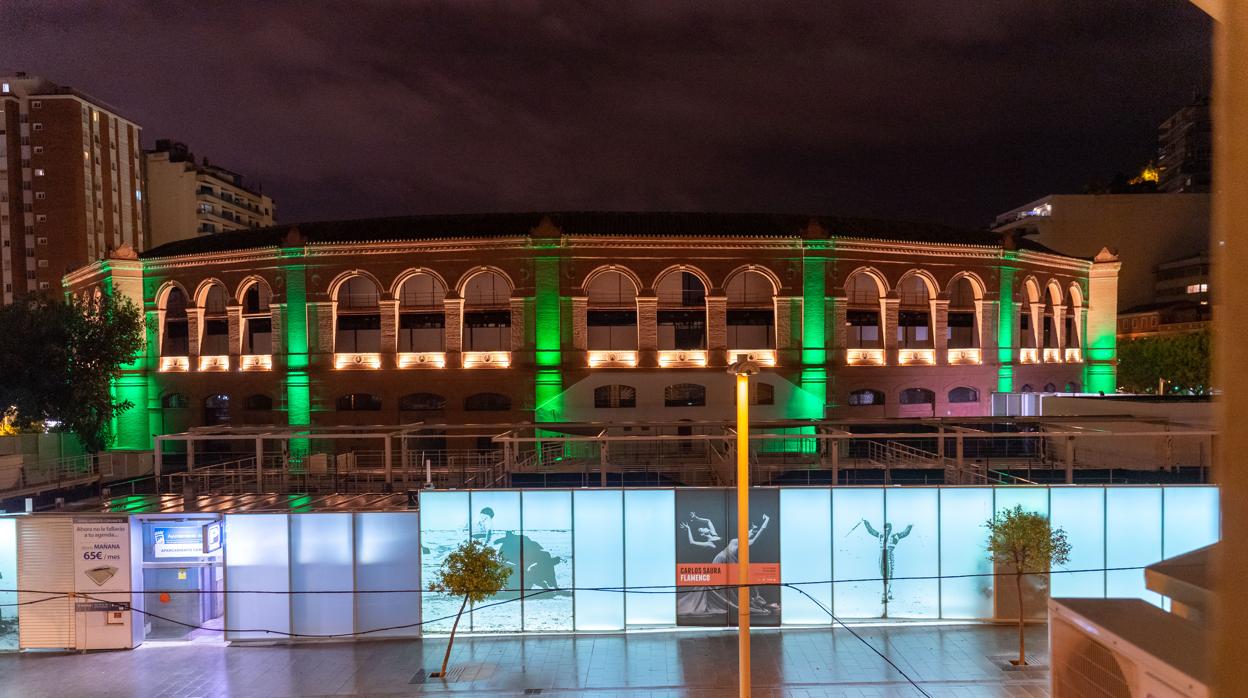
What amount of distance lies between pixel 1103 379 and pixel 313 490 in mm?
41248

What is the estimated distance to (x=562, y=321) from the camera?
32.0m

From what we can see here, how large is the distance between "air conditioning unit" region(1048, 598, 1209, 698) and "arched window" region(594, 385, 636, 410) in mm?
26596

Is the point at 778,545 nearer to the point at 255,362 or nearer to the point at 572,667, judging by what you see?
the point at 572,667

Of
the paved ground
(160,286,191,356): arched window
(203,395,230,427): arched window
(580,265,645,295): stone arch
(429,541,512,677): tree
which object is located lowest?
the paved ground

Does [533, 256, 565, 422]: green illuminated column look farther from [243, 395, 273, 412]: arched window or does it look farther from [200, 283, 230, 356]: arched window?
[200, 283, 230, 356]: arched window

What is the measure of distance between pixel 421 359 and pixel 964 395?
1078 inches

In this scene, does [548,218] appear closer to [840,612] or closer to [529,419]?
[529,419]

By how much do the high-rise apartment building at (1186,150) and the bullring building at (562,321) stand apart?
231 ft

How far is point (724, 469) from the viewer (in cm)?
1811

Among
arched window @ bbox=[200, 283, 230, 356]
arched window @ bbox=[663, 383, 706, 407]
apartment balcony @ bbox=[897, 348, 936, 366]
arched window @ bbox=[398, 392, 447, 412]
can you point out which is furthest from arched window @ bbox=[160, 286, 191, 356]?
apartment balcony @ bbox=[897, 348, 936, 366]

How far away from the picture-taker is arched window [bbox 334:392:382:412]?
3331cm

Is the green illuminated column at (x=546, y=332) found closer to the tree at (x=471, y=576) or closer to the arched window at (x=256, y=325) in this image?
the arched window at (x=256, y=325)

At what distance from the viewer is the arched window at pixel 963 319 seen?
36.2m

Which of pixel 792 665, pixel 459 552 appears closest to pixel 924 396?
pixel 792 665
